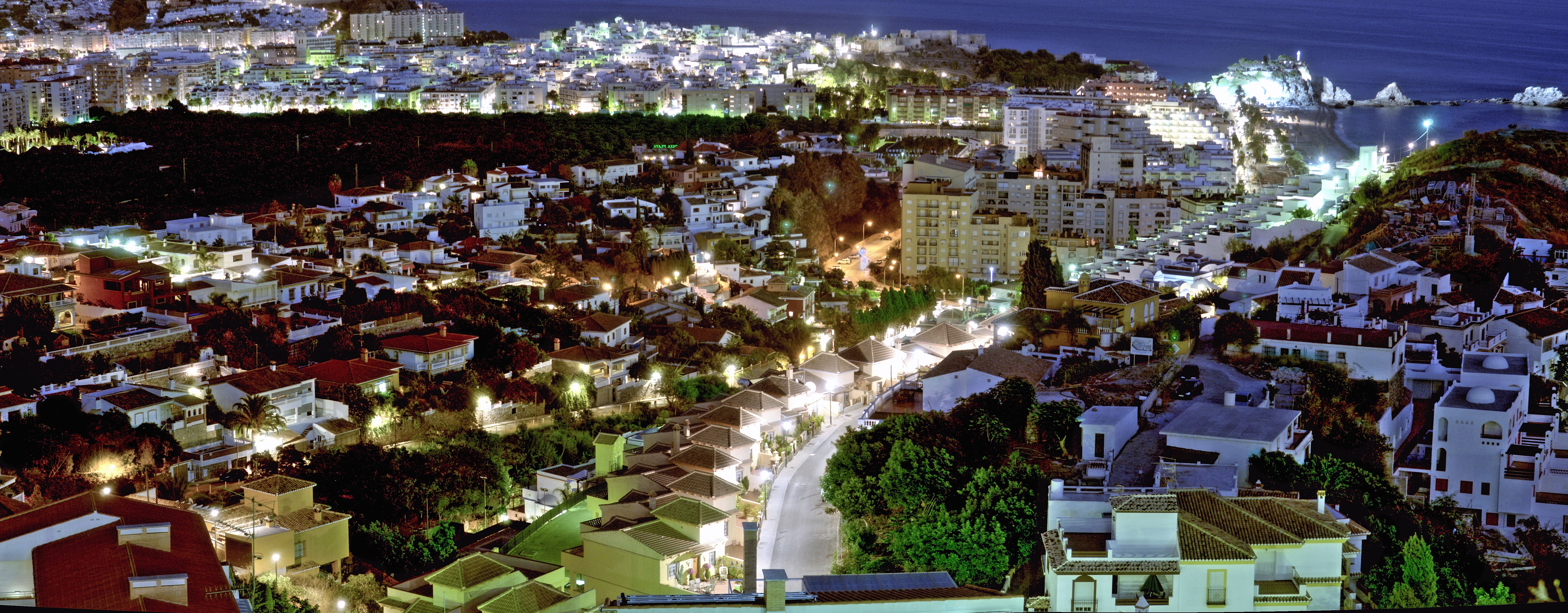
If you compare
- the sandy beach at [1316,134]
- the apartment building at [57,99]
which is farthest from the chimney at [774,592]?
the apartment building at [57,99]

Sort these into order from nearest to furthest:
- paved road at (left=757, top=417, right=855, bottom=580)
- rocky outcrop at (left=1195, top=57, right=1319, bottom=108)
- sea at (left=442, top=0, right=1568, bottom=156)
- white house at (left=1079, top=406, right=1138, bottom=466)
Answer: white house at (left=1079, top=406, right=1138, bottom=466) < paved road at (left=757, top=417, right=855, bottom=580) < sea at (left=442, top=0, right=1568, bottom=156) < rocky outcrop at (left=1195, top=57, right=1319, bottom=108)

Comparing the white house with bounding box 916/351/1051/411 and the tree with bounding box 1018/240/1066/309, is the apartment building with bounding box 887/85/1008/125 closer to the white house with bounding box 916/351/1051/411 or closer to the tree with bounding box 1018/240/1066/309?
the tree with bounding box 1018/240/1066/309

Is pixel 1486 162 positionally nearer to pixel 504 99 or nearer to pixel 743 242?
pixel 743 242

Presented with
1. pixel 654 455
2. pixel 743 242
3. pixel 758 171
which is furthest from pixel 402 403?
pixel 758 171

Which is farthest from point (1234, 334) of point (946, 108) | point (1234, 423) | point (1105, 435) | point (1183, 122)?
point (946, 108)

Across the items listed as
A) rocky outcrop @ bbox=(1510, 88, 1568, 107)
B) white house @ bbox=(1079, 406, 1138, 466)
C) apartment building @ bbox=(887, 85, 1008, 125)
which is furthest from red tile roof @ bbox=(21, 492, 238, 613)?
rocky outcrop @ bbox=(1510, 88, 1568, 107)

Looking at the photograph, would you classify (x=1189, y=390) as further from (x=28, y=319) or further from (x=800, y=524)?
(x=28, y=319)

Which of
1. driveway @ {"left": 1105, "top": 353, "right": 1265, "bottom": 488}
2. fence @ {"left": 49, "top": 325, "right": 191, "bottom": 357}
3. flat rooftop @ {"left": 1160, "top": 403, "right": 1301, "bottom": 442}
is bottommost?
fence @ {"left": 49, "top": 325, "right": 191, "bottom": 357}
